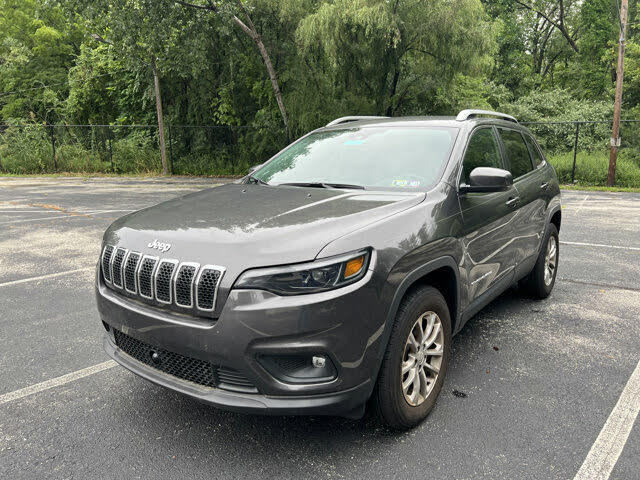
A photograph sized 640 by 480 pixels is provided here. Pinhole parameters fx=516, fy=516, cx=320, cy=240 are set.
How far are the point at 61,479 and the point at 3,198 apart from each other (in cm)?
1444

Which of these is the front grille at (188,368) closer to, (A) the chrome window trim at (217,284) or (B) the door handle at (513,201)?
(A) the chrome window trim at (217,284)

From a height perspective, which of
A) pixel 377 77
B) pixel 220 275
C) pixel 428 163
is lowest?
pixel 220 275

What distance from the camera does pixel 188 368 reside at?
102 inches

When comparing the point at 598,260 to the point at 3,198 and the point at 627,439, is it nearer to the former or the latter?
the point at 627,439

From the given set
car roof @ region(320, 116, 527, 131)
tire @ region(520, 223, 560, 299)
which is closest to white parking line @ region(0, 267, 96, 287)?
car roof @ region(320, 116, 527, 131)

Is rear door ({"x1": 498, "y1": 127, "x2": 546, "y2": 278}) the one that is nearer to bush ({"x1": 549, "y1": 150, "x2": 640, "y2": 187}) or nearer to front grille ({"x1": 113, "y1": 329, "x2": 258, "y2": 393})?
front grille ({"x1": 113, "y1": 329, "x2": 258, "y2": 393})

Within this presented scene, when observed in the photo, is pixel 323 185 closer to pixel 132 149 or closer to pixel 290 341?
pixel 290 341

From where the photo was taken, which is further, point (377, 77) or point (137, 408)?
point (377, 77)

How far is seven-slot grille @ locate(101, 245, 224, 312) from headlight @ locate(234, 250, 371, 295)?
169 mm

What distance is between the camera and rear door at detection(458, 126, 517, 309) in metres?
3.38

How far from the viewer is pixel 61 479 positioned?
97.0 inches

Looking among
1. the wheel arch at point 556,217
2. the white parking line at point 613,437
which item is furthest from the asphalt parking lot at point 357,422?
the wheel arch at point 556,217

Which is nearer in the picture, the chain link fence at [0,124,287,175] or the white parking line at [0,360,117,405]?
the white parking line at [0,360,117,405]

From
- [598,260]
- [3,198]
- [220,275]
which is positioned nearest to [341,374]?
[220,275]
